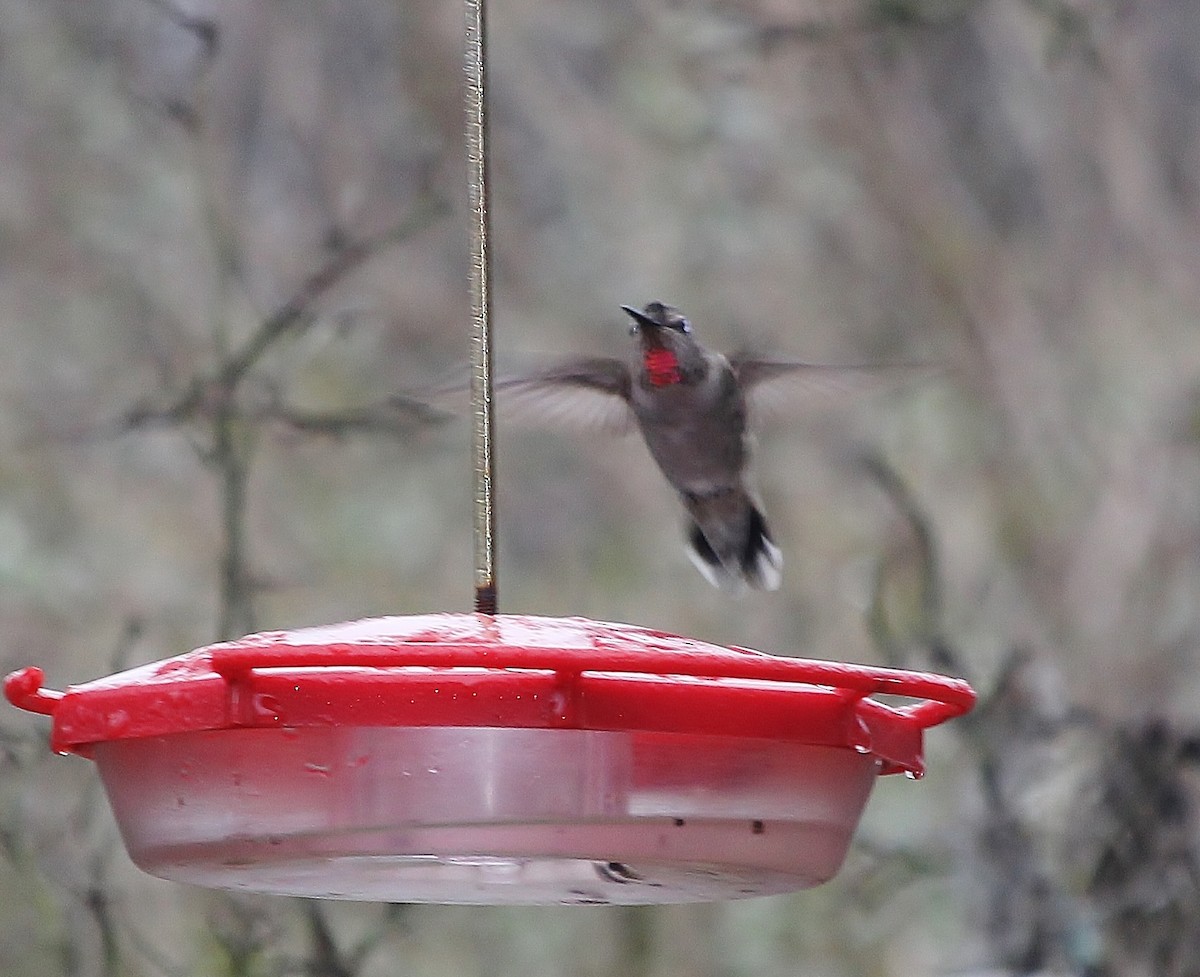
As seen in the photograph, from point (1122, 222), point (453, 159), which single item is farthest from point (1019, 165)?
point (453, 159)

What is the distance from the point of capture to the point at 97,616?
3.35 metres

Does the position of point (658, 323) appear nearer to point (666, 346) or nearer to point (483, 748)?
point (666, 346)

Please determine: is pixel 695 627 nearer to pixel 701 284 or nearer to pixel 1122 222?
A: pixel 701 284

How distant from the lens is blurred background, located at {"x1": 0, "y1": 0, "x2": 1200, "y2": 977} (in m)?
3.43

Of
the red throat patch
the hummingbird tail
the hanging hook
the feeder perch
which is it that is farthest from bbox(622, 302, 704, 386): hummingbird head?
the feeder perch

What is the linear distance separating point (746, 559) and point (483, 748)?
1648mm

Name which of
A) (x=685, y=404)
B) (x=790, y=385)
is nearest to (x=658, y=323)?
(x=685, y=404)

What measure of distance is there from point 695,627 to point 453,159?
3.72ft

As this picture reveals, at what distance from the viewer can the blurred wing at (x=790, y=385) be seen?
255cm

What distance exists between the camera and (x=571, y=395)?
2.58 m

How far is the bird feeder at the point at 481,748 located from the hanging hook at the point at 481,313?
0.46ft

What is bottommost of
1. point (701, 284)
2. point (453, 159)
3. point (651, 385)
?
point (651, 385)

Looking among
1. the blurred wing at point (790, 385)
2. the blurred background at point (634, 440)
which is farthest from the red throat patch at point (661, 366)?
the blurred background at point (634, 440)

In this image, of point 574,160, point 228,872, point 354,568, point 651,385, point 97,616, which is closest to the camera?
point 228,872
